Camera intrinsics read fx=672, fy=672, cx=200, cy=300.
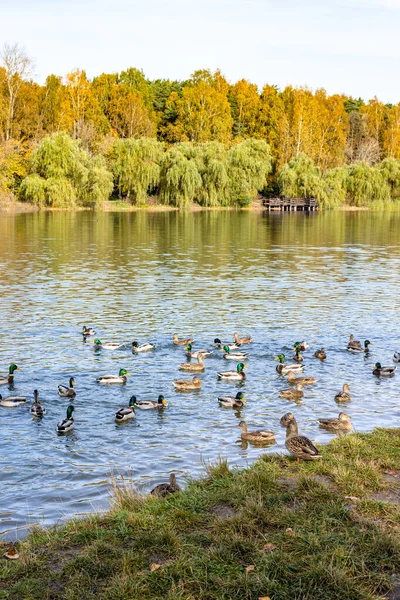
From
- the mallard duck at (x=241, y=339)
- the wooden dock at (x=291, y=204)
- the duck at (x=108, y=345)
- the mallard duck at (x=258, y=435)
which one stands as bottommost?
the mallard duck at (x=258, y=435)

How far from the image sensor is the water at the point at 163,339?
41.8 ft

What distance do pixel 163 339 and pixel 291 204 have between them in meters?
85.5

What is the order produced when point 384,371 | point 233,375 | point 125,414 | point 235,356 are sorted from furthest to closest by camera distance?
point 235,356 < point 384,371 < point 233,375 < point 125,414

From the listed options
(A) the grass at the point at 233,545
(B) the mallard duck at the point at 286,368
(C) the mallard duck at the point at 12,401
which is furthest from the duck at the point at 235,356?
(A) the grass at the point at 233,545

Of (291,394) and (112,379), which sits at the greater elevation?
(112,379)

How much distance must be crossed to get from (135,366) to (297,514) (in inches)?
481

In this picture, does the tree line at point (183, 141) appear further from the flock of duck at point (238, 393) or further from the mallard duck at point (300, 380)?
the mallard duck at point (300, 380)

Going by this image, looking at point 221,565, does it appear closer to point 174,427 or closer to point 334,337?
point 174,427

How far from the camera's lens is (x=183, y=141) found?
111125 mm

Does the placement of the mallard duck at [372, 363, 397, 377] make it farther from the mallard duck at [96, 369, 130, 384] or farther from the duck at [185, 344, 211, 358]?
the mallard duck at [96, 369, 130, 384]

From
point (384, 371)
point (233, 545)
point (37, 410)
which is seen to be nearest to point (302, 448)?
point (233, 545)

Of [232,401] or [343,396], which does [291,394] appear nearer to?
[343,396]

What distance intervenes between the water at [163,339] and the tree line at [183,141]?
32104 millimetres

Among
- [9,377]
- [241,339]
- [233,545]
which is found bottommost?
[9,377]
